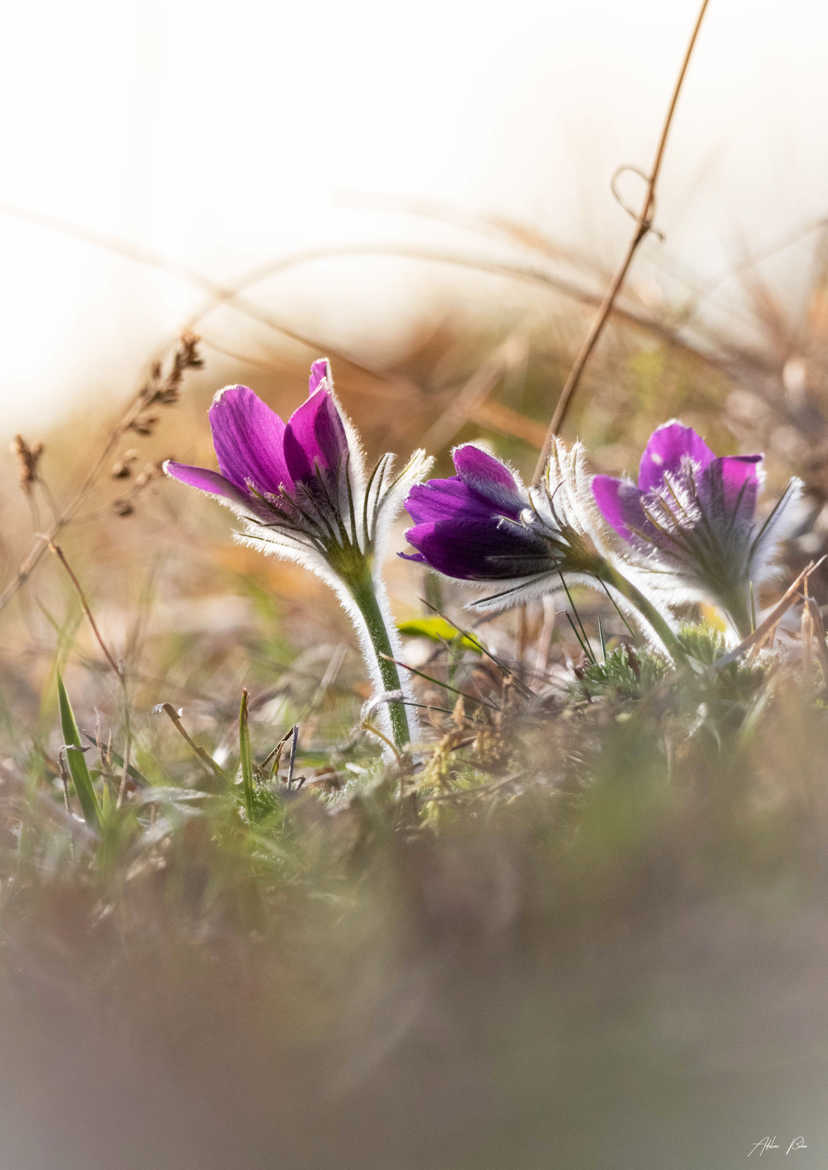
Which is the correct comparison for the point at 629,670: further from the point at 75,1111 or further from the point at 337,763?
the point at 75,1111

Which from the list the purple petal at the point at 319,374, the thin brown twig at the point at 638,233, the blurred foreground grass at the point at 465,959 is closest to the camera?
the blurred foreground grass at the point at 465,959

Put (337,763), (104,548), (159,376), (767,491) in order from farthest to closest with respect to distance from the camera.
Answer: (104,548) → (767,491) → (159,376) → (337,763)

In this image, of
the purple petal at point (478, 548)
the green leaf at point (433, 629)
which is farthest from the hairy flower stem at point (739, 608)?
the green leaf at point (433, 629)

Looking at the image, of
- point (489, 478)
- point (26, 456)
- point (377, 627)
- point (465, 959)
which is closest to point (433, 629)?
point (377, 627)

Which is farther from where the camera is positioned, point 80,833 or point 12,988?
point 80,833

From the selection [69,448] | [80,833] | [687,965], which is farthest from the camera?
[69,448]

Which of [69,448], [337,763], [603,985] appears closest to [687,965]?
[603,985]

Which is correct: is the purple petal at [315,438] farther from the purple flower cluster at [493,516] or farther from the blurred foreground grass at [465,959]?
the blurred foreground grass at [465,959]
